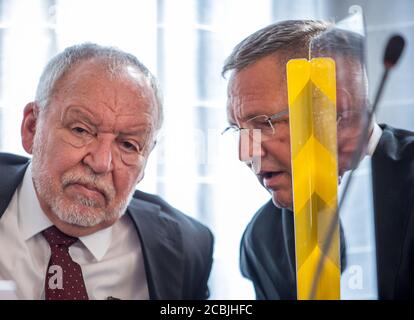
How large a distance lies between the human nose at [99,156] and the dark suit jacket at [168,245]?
4.3 inches

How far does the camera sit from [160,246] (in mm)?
1790

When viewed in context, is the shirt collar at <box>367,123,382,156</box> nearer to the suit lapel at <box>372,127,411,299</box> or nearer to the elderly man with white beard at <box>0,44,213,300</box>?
the suit lapel at <box>372,127,411,299</box>

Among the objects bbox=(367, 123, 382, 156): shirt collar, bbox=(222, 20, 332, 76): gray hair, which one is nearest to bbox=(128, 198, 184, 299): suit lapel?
bbox=(222, 20, 332, 76): gray hair

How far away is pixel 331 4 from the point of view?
5.80 ft

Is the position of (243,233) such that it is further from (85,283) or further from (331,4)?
(331,4)

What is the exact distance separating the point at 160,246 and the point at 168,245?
2 cm

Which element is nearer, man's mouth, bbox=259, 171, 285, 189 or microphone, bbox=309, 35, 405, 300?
microphone, bbox=309, 35, 405, 300

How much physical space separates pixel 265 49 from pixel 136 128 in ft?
1.09

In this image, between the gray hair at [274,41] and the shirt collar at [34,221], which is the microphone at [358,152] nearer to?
the gray hair at [274,41]

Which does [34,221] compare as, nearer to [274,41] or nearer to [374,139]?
[274,41]

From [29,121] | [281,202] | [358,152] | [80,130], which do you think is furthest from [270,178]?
[29,121]

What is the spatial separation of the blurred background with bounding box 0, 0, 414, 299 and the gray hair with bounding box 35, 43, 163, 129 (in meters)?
0.01

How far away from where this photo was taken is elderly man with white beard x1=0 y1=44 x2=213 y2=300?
172 cm

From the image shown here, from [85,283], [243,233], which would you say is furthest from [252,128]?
[85,283]
